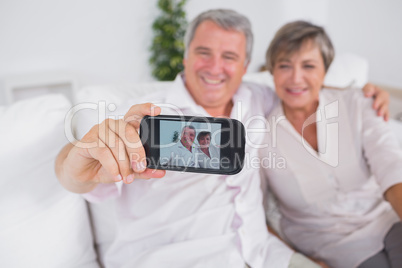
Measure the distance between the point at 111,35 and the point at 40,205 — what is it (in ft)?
5.85

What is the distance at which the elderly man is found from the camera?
2.29ft

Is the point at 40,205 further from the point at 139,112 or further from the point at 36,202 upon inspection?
the point at 139,112

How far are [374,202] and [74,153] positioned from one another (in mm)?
870

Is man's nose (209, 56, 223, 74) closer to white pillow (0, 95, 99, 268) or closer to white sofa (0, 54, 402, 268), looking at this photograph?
white sofa (0, 54, 402, 268)

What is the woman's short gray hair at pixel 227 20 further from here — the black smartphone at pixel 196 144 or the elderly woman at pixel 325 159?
the black smartphone at pixel 196 144

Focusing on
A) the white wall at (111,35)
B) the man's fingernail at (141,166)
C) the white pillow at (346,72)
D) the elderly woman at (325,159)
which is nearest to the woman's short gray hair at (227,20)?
the elderly woman at (325,159)

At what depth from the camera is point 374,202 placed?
859mm

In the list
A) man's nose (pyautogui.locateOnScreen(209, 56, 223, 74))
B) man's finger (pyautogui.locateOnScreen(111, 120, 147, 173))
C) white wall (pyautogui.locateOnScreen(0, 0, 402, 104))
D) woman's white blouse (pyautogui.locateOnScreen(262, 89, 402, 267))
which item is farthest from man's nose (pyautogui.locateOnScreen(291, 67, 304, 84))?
white wall (pyautogui.locateOnScreen(0, 0, 402, 104))

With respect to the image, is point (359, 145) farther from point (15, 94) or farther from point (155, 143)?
point (15, 94)

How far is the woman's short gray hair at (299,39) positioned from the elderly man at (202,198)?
10cm

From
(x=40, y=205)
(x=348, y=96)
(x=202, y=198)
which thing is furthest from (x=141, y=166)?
(x=348, y=96)

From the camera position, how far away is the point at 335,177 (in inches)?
31.9

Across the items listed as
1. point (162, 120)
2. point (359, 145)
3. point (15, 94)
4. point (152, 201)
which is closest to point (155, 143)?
point (162, 120)

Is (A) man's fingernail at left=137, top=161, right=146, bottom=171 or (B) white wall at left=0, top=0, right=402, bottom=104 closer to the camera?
(A) man's fingernail at left=137, top=161, right=146, bottom=171
